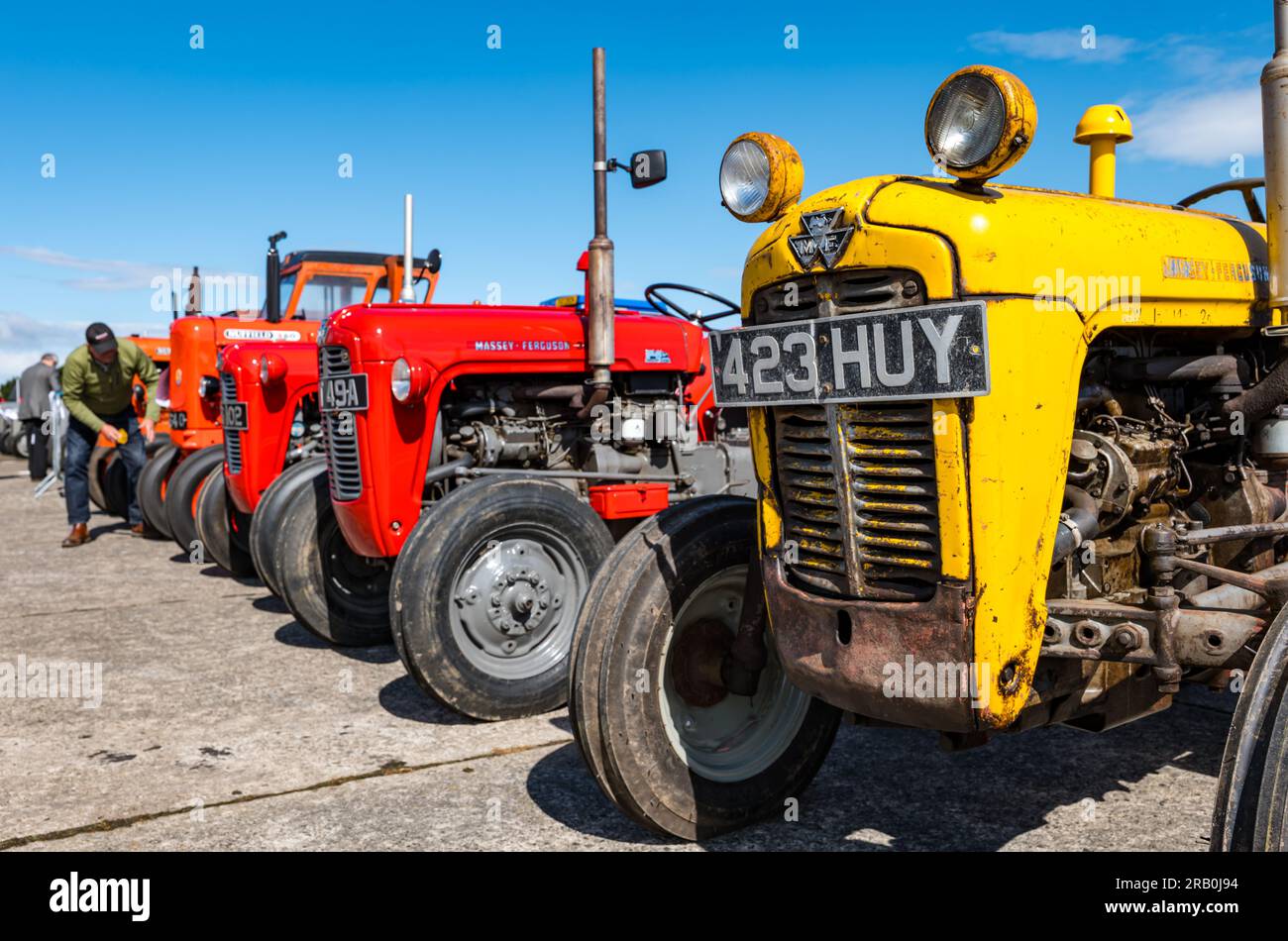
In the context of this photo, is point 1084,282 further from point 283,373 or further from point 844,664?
point 283,373

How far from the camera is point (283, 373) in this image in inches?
276

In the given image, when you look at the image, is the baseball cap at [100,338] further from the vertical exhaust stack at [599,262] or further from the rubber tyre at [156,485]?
the vertical exhaust stack at [599,262]

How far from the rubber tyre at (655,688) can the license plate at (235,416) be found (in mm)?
4517

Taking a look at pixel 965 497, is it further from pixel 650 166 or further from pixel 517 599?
pixel 650 166

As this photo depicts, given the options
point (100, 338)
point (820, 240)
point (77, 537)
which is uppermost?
point (100, 338)

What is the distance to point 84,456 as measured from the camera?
9.31 meters

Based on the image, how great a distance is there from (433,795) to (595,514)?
5.48 ft

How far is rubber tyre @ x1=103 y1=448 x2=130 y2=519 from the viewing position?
35.6 feet

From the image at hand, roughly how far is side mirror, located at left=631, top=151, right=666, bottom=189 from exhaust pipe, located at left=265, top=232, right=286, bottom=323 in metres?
4.15

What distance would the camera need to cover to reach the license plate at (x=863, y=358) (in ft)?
7.80

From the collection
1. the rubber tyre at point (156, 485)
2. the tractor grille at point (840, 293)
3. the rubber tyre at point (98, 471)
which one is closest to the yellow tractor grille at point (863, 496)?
the tractor grille at point (840, 293)

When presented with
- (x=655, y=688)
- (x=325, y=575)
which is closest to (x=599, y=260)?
(x=325, y=575)

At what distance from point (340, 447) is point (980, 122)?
138 inches
